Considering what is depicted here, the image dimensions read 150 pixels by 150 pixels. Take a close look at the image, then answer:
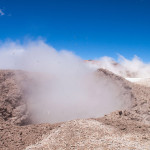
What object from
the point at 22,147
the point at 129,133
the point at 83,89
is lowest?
the point at 22,147

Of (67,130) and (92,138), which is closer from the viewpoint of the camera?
(92,138)

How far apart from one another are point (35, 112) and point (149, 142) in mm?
6490

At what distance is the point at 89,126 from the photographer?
7.28 metres

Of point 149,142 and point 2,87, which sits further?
point 2,87

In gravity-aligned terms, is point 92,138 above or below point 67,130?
below

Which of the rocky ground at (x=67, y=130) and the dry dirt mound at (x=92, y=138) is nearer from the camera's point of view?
the dry dirt mound at (x=92, y=138)

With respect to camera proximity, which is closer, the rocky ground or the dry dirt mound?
the dry dirt mound

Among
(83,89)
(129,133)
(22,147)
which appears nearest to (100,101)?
(83,89)

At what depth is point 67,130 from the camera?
7.10m

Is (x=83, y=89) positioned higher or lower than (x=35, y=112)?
higher

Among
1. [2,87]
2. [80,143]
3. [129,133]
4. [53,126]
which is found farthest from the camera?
[2,87]

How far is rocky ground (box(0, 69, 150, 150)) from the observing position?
20.5 feet

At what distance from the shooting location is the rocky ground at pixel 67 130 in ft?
20.5

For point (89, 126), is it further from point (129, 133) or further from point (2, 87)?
point (2, 87)
